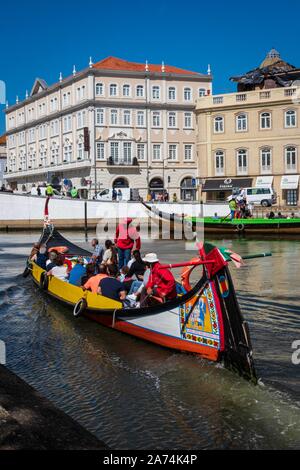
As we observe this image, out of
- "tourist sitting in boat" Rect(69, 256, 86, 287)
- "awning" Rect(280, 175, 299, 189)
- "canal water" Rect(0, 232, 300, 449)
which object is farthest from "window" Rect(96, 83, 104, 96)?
"tourist sitting in boat" Rect(69, 256, 86, 287)

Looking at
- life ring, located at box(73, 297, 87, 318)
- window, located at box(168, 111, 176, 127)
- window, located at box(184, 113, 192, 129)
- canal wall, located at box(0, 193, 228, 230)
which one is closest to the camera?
life ring, located at box(73, 297, 87, 318)

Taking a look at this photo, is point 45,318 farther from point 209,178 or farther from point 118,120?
point 118,120

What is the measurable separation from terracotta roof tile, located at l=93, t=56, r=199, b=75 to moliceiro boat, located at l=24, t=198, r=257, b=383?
59388mm

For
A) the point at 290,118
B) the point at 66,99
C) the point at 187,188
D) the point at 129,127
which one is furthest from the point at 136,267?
the point at 66,99

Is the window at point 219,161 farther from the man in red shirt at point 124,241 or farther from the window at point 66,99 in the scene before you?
the man in red shirt at point 124,241

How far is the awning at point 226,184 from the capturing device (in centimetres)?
5238

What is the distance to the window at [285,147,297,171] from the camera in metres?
50.9

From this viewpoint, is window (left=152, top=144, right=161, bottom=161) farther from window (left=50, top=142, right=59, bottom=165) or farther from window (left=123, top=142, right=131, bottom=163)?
window (left=50, top=142, right=59, bottom=165)

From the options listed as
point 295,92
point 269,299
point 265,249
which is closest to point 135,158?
point 295,92

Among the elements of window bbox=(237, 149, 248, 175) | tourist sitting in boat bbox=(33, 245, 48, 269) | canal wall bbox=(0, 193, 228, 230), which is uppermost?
window bbox=(237, 149, 248, 175)

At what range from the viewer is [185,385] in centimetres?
860

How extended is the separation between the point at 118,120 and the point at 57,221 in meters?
24.4

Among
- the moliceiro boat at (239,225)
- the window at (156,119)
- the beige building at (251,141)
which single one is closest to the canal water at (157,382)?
the moliceiro boat at (239,225)

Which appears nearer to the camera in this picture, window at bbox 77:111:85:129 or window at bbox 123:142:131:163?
window at bbox 123:142:131:163
